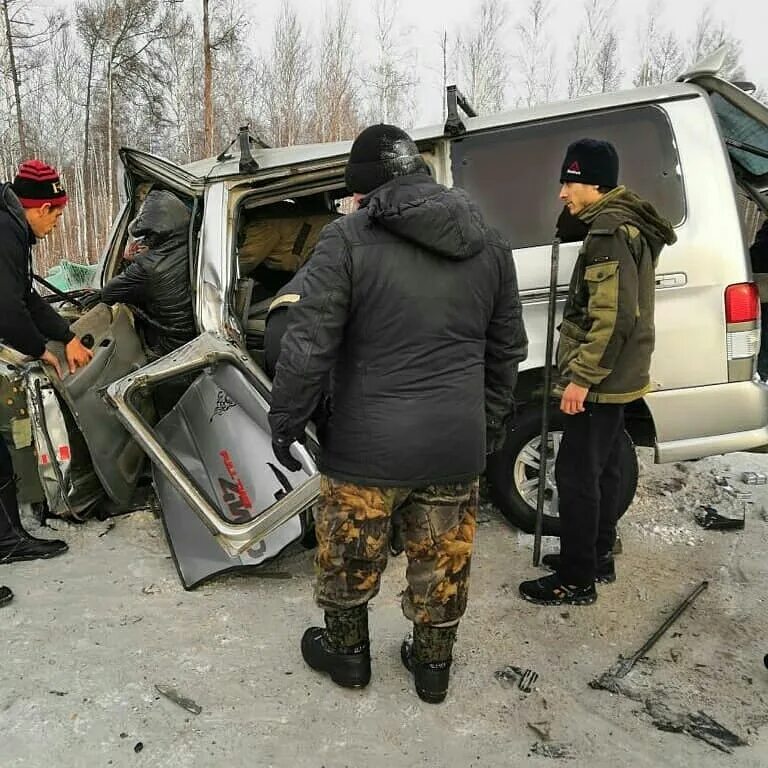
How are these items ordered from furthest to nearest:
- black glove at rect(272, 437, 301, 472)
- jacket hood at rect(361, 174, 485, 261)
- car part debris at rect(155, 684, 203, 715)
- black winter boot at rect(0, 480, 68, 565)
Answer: black winter boot at rect(0, 480, 68, 565)
car part debris at rect(155, 684, 203, 715)
black glove at rect(272, 437, 301, 472)
jacket hood at rect(361, 174, 485, 261)

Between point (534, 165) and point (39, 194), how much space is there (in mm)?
2391

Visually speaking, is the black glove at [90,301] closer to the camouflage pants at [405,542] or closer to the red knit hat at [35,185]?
the red knit hat at [35,185]

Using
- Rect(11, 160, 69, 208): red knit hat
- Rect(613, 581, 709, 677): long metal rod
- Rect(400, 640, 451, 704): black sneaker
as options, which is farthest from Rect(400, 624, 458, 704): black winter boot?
Rect(11, 160, 69, 208): red knit hat

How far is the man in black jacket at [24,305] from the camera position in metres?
2.96

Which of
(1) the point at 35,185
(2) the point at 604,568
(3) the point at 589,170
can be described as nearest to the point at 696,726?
(2) the point at 604,568

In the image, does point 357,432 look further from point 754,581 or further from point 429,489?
point 754,581

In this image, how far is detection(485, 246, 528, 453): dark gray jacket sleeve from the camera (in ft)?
6.76

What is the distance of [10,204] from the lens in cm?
299

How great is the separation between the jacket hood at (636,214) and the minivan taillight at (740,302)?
54 centimetres

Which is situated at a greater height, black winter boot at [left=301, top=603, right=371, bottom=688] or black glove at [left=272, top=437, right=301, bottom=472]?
black glove at [left=272, top=437, right=301, bottom=472]

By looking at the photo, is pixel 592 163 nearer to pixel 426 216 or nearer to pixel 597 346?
pixel 597 346

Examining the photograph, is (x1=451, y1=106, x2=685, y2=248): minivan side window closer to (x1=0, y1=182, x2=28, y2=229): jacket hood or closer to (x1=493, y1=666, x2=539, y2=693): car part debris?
(x1=493, y1=666, x2=539, y2=693): car part debris

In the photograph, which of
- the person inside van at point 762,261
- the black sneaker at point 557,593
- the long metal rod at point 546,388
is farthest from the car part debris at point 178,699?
the person inside van at point 762,261

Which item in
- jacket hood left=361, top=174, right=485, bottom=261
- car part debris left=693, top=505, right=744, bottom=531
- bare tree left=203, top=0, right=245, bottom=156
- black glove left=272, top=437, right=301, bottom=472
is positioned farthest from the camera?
bare tree left=203, top=0, right=245, bottom=156
